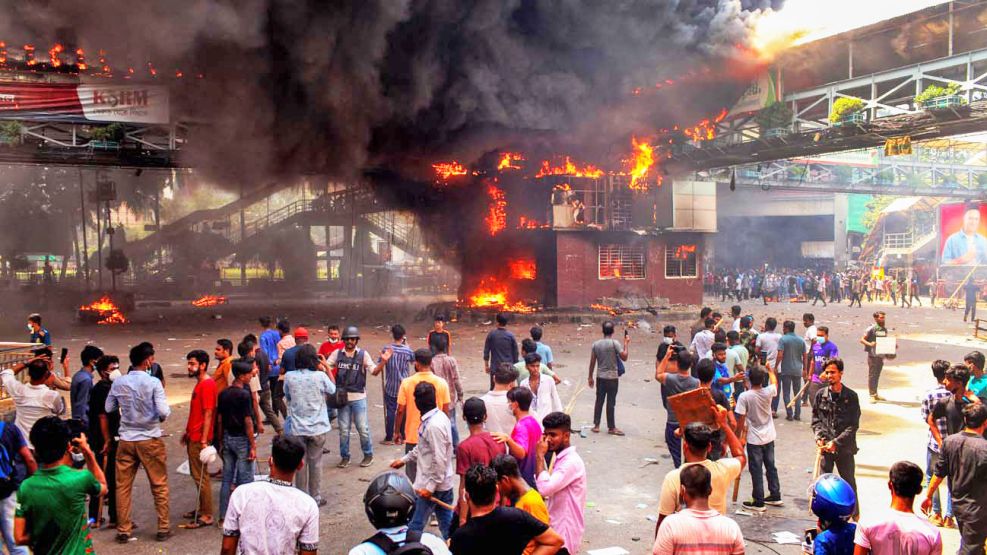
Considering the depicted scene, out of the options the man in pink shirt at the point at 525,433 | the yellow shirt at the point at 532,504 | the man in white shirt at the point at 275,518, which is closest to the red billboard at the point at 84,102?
the man in pink shirt at the point at 525,433

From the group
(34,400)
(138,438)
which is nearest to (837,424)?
(138,438)

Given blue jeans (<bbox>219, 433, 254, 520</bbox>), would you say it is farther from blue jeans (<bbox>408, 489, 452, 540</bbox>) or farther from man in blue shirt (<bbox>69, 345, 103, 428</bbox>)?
blue jeans (<bbox>408, 489, 452, 540</bbox>)

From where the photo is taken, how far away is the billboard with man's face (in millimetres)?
31953

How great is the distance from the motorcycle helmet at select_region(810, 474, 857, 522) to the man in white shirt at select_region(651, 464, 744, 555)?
475mm

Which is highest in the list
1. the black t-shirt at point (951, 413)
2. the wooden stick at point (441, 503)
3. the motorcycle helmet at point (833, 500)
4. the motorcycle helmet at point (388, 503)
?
the motorcycle helmet at point (388, 503)

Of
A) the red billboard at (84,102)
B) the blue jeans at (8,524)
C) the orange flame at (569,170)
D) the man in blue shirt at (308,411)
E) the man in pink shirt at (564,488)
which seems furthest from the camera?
the orange flame at (569,170)

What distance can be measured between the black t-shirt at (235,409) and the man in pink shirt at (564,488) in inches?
111

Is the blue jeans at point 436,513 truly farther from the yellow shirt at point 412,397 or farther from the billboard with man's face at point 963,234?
the billboard with man's face at point 963,234

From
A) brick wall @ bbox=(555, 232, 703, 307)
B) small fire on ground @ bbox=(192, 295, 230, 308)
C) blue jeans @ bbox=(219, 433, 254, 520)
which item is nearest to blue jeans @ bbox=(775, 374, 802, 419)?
blue jeans @ bbox=(219, 433, 254, 520)

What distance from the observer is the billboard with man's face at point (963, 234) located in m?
32.0

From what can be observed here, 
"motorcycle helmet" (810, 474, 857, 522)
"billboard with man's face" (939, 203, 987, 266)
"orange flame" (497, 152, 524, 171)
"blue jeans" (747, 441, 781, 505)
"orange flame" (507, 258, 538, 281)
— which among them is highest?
"orange flame" (497, 152, 524, 171)

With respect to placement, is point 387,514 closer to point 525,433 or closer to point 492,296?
point 525,433

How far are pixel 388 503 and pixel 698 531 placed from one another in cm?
140

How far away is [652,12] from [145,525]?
19142 mm
